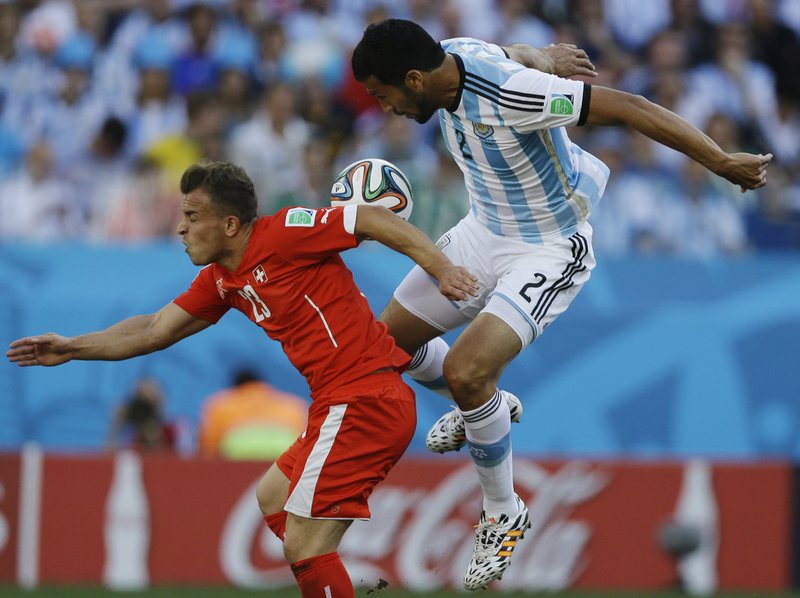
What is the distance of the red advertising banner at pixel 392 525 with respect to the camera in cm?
1241

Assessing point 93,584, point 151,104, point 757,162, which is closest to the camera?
point 757,162

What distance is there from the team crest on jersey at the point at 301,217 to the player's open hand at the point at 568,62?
1.67 m

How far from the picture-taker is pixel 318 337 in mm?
7363

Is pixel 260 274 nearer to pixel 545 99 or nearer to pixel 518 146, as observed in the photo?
pixel 518 146

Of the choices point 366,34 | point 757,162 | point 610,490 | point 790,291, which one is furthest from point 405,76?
point 790,291

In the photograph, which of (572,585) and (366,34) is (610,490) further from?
(366,34)

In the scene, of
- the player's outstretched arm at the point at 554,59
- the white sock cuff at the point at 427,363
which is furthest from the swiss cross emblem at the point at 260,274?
the player's outstretched arm at the point at 554,59

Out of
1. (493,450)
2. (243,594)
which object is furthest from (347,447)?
(243,594)

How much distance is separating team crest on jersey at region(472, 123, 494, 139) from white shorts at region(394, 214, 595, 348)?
0.63m

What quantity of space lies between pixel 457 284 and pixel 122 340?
1.88 meters

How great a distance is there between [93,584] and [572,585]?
12.5 feet

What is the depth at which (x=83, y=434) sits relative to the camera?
13.3 m

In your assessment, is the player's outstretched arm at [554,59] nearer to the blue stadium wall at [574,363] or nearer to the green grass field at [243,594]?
the green grass field at [243,594]

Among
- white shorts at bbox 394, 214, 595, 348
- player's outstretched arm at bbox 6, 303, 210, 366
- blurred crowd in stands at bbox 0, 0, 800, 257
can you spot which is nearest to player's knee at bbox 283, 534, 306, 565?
player's outstretched arm at bbox 6, 303, 210, 366
